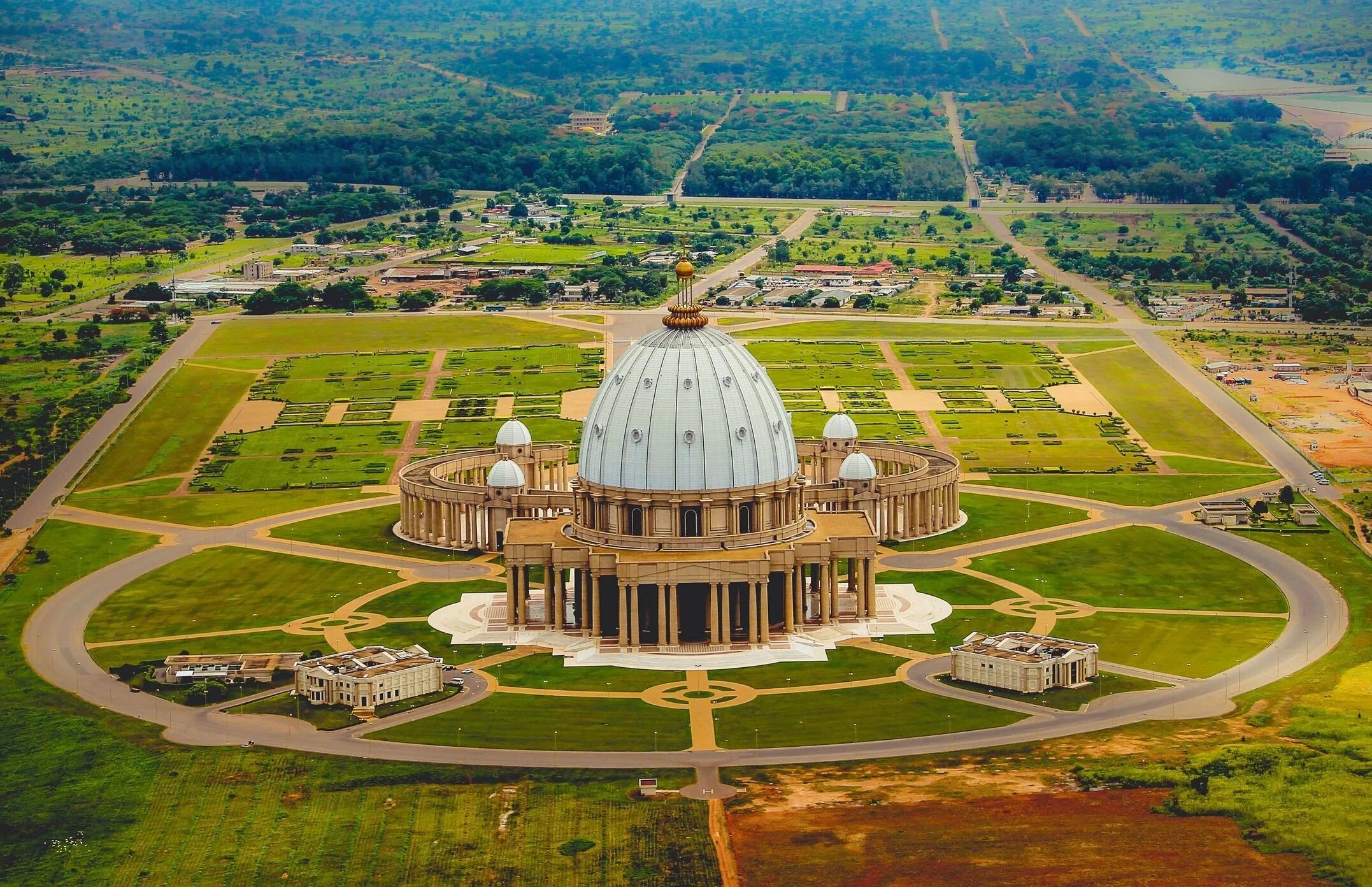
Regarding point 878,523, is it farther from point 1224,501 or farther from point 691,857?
point 691,857

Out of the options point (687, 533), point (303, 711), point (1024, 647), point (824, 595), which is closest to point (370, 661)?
point (303, 711)

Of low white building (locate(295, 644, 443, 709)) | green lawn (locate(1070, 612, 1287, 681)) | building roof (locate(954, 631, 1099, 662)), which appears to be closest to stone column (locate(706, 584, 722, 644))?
building roof (locate(954, 631, 1099, 662))

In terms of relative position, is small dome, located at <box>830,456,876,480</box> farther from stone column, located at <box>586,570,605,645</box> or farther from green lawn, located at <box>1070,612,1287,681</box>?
stone column, located at <box>586,570,605,645</box>

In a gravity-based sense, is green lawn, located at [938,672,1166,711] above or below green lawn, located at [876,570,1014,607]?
below

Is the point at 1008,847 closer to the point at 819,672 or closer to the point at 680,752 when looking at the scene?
the point at 680,752

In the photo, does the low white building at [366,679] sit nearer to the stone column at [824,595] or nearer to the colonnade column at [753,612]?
the colonnade column at [753,612]

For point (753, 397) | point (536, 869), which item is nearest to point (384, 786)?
point (536, 869)

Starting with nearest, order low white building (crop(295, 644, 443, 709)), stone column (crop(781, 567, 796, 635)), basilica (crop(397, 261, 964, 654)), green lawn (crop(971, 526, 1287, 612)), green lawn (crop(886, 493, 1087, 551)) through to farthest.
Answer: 1. low white building (crop(295, 644, 443, 709))
2. basilica (crop(397, 261, 964, 654))
3. stone column (crop(781, 567, 796, 635))
4. green lawn (crop(971, 526, 1287, 612))
5. green lawn (crop(886, 493, 1087, 551))

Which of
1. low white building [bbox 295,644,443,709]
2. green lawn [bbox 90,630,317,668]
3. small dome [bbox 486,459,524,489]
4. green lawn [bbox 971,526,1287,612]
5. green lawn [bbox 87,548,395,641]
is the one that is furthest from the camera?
small dome [bbox 486,459,524,489]

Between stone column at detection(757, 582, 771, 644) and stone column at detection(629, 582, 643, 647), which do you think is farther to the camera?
stone column at detection(757, 582, 771, 644)
